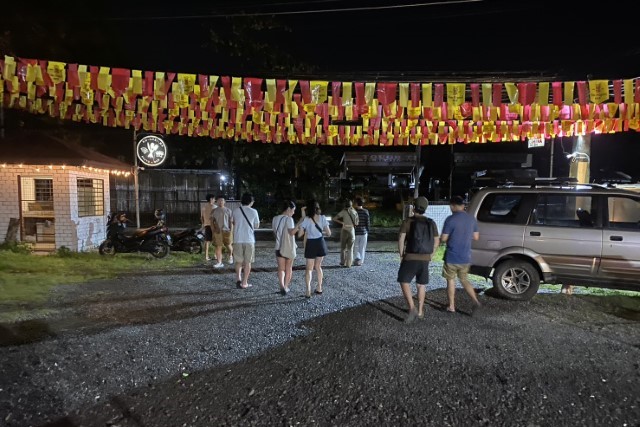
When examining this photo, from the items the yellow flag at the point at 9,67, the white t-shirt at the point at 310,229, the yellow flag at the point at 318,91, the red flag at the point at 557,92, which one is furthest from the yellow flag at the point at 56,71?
the red flag at the point at 557,92

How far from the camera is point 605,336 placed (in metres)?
5.26

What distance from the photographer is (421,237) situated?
5.48 meters

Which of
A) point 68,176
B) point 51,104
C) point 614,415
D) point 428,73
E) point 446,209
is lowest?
point 614,415

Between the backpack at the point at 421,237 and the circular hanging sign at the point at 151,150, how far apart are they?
10.4 meters

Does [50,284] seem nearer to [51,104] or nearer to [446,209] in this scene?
[51,104]

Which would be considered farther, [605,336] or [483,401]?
[605,336]

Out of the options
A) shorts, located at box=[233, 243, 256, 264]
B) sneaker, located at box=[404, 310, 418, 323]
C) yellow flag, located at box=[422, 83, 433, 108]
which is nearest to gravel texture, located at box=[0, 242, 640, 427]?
sneaker, located at box=[404, 310, 418, 323]

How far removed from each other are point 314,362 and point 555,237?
15.1ft

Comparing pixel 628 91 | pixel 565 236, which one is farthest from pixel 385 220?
pixel 565 236

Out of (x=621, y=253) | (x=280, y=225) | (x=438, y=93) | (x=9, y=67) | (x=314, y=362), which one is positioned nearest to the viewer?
(x=314, y=362)

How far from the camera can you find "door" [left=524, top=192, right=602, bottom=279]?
652cm

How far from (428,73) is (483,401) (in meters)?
8.70

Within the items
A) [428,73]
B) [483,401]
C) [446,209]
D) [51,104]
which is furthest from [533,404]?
[446,209]

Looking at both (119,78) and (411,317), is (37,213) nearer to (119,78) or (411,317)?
(119,78)
